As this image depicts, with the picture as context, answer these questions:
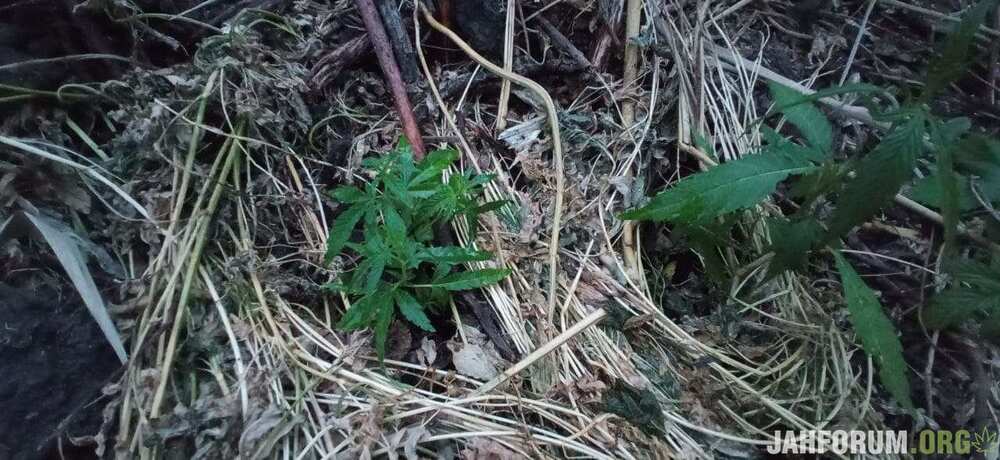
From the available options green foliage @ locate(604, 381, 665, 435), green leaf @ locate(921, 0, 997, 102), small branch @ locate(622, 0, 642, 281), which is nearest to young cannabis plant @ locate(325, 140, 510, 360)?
green foliage @ locate(604, 381, 665, 435)

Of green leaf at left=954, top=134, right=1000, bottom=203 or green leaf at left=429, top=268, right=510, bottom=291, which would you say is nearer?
green leaf at left=954, top=134, right=1000, bottom=203

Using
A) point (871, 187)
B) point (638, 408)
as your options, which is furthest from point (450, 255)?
point (871, 187)

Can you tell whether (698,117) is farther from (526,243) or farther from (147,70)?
(147,70)

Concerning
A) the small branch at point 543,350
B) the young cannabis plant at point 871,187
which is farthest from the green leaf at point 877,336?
the small branch at point 543,350

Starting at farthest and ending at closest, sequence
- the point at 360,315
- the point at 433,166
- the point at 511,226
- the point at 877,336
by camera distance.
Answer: the point at 511,226, the point at 433,166, the point at 360,315, the point at 877,336

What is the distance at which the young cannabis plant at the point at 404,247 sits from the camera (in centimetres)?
118

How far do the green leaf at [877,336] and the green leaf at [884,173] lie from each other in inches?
8.6

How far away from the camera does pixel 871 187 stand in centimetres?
91

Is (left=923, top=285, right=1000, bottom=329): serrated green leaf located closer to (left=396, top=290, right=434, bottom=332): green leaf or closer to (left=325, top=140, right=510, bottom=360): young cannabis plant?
(left=325, top=140, right=510, bottom=360): young cannabis plant

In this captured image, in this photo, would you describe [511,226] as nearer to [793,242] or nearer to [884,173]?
[793,242]

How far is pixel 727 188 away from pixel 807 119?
294 mm

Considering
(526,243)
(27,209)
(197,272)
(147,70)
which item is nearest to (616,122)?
(526,243)

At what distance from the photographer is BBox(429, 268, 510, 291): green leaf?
48.1 inches

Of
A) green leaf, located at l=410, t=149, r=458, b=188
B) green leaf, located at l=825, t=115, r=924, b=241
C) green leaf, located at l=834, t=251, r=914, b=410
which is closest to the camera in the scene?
green leaf, located at l=825, t=115, r=924, b=241
